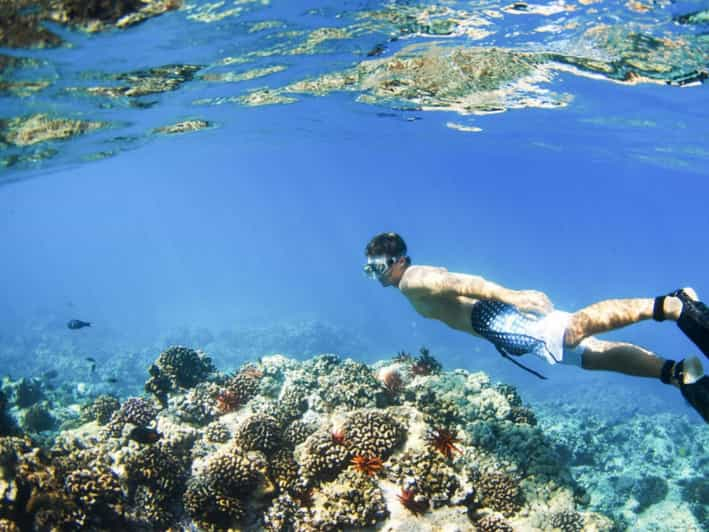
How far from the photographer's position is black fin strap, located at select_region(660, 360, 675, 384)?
565cm

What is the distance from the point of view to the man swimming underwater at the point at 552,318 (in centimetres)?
538

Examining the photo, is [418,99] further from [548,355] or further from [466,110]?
[548,355]

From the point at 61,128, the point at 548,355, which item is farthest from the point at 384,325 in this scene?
the point at 548,355

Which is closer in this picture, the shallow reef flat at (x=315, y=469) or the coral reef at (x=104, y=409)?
the shallow reef flat at (x=315, y=469)

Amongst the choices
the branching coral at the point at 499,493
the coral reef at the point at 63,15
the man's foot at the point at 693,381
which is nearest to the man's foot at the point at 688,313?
the man's foot at the point at 693,381

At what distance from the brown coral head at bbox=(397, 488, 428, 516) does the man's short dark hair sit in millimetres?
3377

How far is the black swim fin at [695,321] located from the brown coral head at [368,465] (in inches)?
162

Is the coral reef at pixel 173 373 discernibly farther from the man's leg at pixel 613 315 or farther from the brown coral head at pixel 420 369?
the man's leg at pixel 613 315

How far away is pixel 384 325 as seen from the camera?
50.6 m

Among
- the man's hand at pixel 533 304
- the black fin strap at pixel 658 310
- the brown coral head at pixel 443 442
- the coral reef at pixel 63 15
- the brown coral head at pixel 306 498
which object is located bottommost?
the brown coral head at pixel 306 498

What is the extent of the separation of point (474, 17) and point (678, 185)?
39979 mm

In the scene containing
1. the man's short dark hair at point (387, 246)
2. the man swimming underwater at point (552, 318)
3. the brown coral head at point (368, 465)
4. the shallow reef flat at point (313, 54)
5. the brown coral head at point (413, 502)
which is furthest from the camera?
the shallow reef flat at point (313, 54)

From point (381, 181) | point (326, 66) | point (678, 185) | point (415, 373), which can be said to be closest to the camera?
point (415, 373)

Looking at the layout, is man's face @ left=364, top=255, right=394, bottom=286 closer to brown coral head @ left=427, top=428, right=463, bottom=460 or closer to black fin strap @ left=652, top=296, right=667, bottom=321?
brown coral head @ left=427, top=428, right=463, bottom=460
